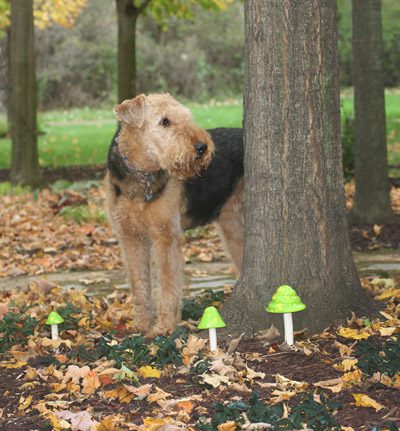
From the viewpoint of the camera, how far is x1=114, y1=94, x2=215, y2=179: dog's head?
4.78m

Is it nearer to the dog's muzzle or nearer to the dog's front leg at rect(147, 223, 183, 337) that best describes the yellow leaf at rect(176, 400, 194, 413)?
the dog's front leg at rect(147, 223, 183, 337)

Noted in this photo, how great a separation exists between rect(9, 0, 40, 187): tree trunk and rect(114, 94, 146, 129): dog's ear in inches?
301

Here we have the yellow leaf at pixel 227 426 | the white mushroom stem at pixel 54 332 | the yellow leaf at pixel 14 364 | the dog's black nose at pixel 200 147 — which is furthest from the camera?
the dog's black nose at pixel 200 147

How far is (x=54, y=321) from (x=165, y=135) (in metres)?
1.34

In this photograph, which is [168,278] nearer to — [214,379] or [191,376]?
[191,376]

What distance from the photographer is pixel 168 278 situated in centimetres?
505

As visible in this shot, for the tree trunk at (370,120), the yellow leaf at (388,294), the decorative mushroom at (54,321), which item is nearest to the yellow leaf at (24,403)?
the decorative mushroom at (54,321)

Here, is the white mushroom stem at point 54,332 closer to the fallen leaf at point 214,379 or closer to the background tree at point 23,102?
the fallen leaf at point 214,379

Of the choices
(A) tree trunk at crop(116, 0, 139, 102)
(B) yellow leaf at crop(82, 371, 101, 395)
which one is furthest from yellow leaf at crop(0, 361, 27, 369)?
(A) tree trunk at crop(116, 0, 139, 102)

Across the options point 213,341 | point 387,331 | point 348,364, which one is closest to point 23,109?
point 213,341

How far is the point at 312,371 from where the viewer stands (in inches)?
154

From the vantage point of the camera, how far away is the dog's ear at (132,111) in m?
4.89

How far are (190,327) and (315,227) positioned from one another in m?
1.17

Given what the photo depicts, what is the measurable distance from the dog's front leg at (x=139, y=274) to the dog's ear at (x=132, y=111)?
813 millimetres
